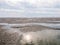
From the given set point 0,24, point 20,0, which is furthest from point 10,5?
point 0,24

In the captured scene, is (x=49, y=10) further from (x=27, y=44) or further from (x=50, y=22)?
(x=27, y=44)

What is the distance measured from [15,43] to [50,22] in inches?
13.2

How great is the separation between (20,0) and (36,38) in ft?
1.45

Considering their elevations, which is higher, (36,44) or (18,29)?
(18,29)

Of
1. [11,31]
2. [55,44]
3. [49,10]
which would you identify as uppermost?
[49,10]

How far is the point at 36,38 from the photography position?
3.83 feet

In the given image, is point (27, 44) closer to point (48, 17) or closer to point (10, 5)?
point (48, 17)

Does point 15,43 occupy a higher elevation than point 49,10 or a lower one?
lower

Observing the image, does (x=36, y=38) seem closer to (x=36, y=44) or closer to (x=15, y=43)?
(x=36, y=44)

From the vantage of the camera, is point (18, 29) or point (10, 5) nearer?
point (18, 29)

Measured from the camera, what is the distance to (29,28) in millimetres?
1188

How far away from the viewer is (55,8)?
135 cm

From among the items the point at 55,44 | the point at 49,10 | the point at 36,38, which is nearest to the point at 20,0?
the point at 49,10

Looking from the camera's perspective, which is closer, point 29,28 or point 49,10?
point 29,28
